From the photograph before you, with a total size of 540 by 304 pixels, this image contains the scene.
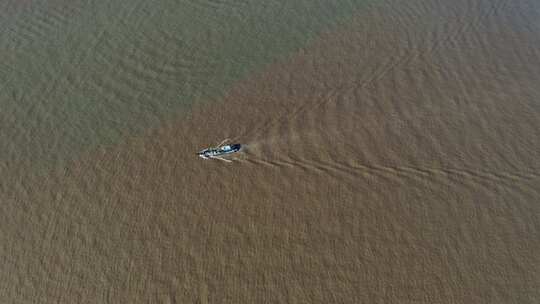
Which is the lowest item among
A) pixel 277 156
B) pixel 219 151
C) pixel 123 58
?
pixel 277 156

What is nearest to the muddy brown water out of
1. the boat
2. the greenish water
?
the greenish water

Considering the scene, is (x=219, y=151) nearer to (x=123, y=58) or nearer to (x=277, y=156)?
(x=277, y=156)

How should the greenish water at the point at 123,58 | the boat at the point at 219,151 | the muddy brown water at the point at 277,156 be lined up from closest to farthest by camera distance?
the muddy brown water at the point at 277,156 < the boat at the point at 219,151 < the greenish water at the point at 123,58

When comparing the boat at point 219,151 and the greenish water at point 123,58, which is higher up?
the greenish water at point 123,58

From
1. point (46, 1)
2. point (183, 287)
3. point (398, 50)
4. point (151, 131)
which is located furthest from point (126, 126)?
point (398, 50)

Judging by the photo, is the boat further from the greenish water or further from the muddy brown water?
the greenish water

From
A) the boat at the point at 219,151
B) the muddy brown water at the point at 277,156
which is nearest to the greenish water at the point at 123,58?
the muddy brown water at the point at 277,156

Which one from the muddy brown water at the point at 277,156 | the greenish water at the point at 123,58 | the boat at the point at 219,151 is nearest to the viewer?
the muddy brown water at the point at 277,156

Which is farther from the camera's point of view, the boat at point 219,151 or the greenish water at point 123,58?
the greenish water at point 123,58

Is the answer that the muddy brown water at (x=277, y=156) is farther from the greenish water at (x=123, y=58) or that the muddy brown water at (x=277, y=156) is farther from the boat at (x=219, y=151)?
the boat at (x=219, y=151)

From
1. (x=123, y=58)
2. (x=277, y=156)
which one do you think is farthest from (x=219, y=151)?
(x=123, y=58)
